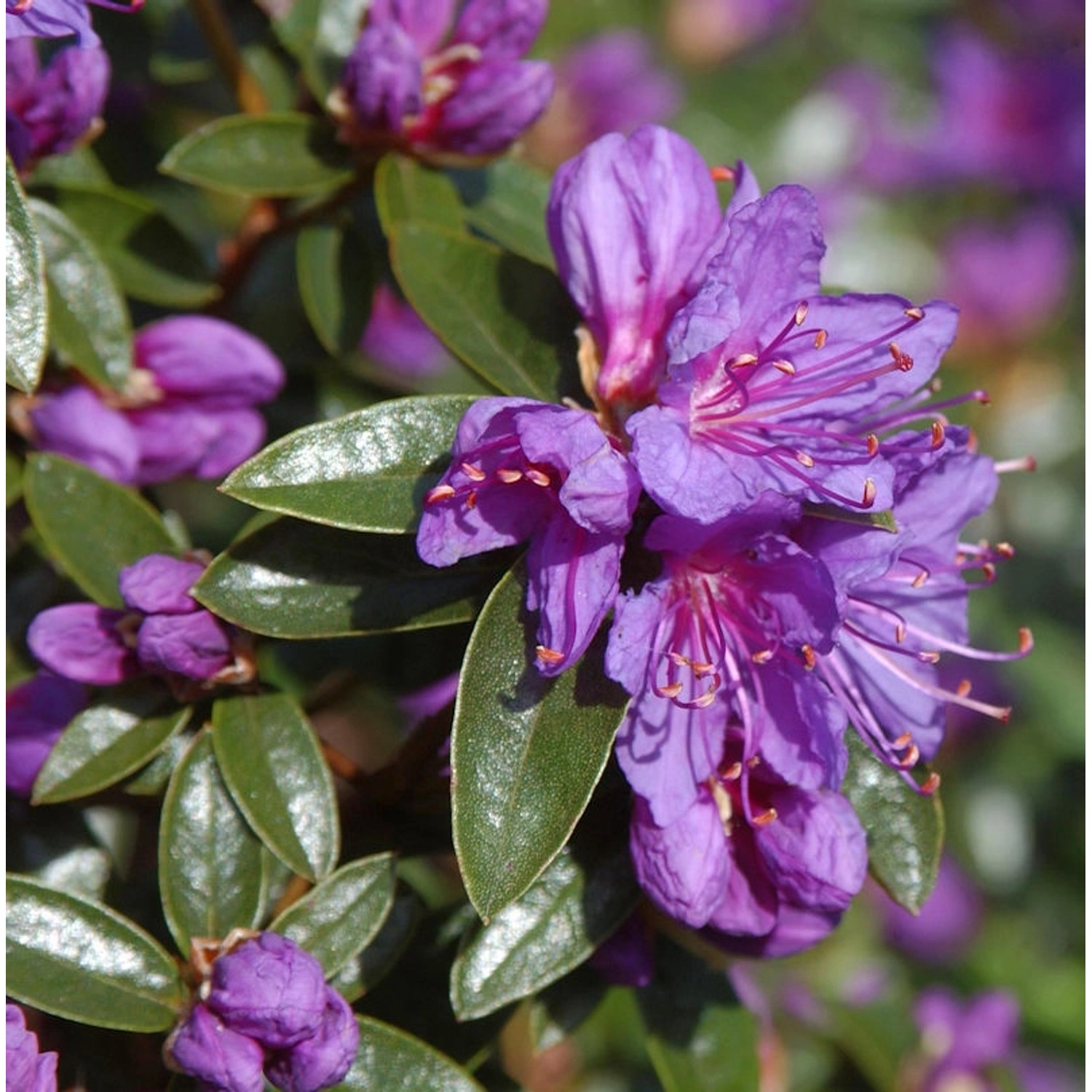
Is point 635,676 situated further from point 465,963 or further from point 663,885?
point 465,963

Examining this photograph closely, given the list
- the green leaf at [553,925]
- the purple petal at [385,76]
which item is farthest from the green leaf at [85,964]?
the purple petal at [385,76]

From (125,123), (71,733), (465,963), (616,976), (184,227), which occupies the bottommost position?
(616,976)

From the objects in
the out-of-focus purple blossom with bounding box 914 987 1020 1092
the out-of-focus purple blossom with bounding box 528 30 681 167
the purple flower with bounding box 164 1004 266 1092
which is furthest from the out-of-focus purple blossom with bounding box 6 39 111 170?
the out-of-focus purple blossom with bounding box 528 30 681 167

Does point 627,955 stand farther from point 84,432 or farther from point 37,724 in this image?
point 84,432

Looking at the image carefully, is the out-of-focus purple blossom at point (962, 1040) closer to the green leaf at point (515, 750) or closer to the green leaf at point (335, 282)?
the green leaf at point (515, 750)

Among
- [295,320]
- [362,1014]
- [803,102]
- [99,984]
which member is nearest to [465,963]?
[362,1014]

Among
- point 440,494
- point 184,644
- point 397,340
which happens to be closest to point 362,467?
point 440,494
